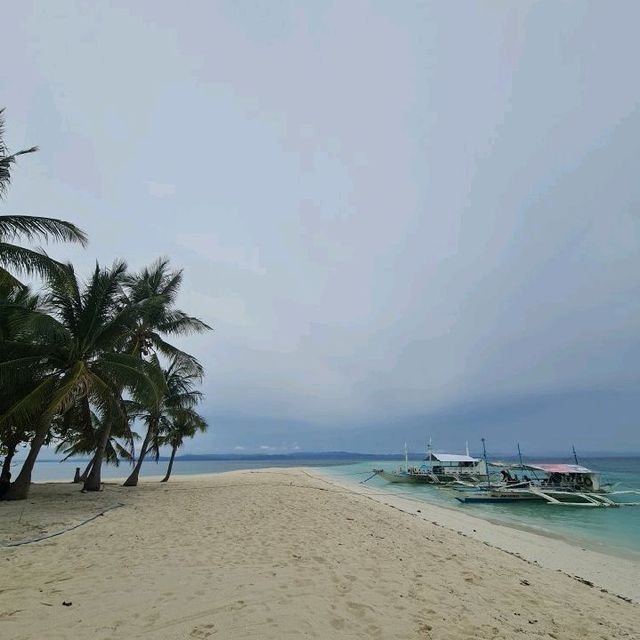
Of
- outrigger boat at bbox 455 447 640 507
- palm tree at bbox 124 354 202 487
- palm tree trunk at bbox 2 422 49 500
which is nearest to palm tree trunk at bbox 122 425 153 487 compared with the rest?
palm tree at bbox 124 354 202 487

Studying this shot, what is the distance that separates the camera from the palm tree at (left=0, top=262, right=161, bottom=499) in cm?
1248

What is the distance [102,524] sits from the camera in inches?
381

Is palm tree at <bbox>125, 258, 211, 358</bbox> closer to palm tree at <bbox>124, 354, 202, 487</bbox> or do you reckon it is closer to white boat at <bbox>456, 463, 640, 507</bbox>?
palm tree at <bbox>124, 354, 202, 487</bbox>

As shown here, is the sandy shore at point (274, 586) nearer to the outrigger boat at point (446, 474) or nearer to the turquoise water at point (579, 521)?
the turquoise water at point (579, 521)

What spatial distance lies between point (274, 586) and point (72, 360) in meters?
12.3

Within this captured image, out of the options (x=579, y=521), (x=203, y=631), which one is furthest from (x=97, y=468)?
(x=579, y=521)

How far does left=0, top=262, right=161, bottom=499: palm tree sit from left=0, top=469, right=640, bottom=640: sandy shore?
11.9 ft

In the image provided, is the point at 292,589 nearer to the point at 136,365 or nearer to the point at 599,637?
the point at 599,637

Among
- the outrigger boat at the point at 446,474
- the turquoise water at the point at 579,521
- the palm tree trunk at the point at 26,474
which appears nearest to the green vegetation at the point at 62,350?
the palm tree trunk at the point at 26,474

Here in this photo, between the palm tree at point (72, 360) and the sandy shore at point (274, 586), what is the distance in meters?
3.62

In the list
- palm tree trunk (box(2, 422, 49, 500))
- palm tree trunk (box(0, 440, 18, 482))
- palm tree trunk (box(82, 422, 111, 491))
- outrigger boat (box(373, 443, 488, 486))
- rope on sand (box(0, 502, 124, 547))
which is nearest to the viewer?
rope on sand (box(0, 502, 124, 547))

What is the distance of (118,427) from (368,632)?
18649mm

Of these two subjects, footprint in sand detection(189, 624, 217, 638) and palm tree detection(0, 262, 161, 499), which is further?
palm tree detection(0, 262, 161, 499)

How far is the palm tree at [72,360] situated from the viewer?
40.9 ft
